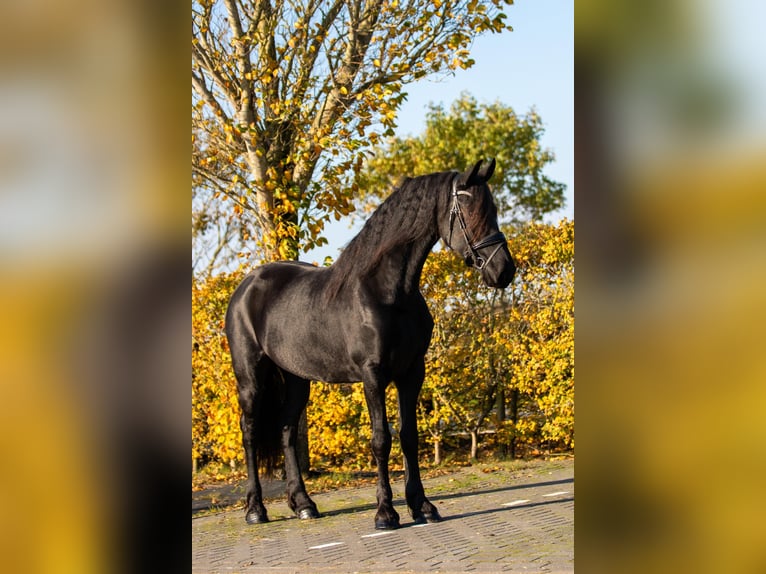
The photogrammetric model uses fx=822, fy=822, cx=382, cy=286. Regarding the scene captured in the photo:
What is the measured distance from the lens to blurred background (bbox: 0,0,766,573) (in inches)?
33.5

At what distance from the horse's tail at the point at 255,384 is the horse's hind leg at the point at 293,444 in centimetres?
6

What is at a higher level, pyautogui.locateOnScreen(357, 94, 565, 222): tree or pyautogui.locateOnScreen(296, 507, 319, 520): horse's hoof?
pyautogui.locateOnScreen(357, 94, 565, 222): tree

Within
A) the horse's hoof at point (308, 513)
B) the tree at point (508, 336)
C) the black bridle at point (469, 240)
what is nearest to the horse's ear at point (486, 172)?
the black bridle at point (469, 240)

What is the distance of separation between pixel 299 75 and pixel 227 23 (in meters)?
0.90

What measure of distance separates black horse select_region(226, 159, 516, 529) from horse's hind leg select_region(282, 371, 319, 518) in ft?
0.03

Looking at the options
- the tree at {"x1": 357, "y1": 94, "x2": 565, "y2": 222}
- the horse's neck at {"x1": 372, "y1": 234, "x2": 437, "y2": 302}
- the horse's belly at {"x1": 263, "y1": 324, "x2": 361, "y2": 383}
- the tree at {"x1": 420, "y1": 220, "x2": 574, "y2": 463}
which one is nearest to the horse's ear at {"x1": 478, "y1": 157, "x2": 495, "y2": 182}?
the horse's neck at {"x1": 372, "y1": 234, "x2": 437, "y2": 302}

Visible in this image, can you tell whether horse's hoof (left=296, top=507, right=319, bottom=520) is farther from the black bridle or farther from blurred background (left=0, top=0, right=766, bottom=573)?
blurred background (left=0, top=0, right=766, bottom=573)

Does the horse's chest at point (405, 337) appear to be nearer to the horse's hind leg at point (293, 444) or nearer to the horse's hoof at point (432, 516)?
the horse's hoof at point (432, 516)

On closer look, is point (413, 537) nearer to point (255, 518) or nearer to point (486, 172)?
point (255, 518)
